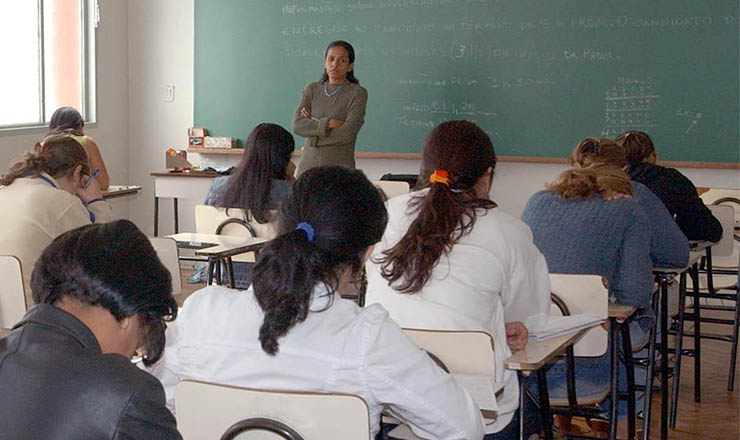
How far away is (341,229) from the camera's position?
179cm

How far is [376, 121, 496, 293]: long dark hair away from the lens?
99.2 inches

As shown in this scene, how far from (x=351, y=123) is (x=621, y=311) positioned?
10.6ft

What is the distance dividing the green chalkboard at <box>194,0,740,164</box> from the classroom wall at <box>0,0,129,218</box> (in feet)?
2.60

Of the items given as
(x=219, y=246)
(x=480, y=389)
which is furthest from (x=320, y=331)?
(x=219, y=246)

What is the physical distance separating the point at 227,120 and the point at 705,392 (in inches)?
178

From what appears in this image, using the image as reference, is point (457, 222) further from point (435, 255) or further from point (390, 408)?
point (390, 408)

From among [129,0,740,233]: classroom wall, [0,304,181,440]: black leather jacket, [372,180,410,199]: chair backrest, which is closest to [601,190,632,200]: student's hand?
[372,180,410,199]: chair backrest

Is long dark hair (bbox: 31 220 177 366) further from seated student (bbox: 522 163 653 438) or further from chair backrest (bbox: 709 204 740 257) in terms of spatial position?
chair backrest (bbox: 709 204 740 257)

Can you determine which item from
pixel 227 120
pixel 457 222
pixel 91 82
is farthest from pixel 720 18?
pixel 91 82

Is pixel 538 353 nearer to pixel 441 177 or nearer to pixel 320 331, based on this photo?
pixel 441 177

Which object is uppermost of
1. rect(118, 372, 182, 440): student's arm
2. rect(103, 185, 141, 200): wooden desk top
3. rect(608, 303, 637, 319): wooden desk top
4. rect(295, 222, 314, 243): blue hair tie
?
rect(295, 222, 314, 243): blue hair tie

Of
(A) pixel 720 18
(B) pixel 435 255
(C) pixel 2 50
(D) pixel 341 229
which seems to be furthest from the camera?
(C) pixel 2 50

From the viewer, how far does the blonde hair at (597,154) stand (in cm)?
381

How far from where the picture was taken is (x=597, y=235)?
3379mm
